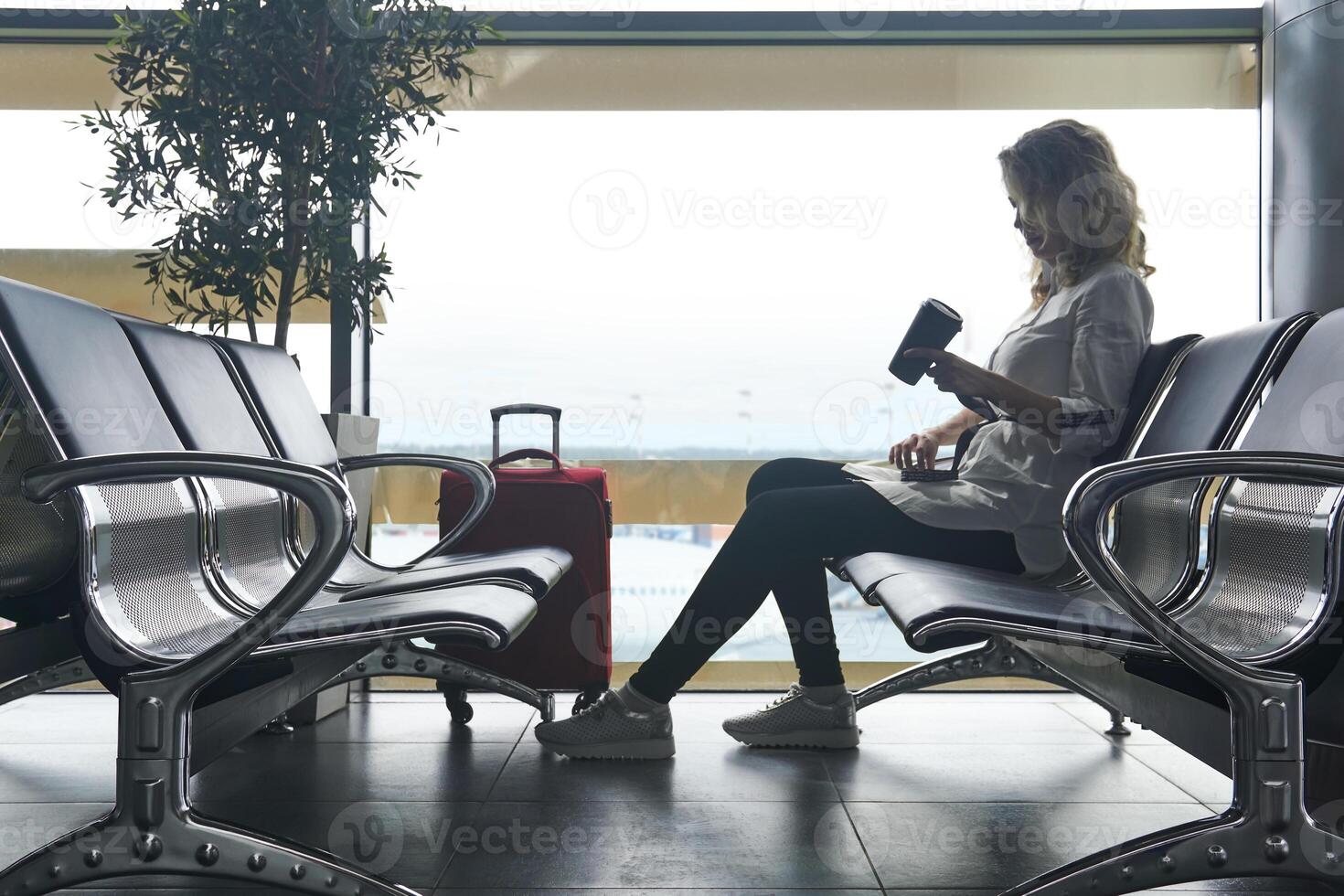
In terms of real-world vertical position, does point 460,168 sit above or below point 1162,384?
above

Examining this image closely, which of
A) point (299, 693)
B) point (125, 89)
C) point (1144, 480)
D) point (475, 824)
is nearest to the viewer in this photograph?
point (1144, 480)

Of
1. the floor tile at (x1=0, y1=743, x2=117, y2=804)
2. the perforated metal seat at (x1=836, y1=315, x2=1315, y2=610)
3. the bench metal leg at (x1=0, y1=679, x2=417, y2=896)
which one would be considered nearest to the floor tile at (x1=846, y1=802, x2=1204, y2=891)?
the perforated metal seat at (x1=836, y1=315, x2=1315, y2=610)

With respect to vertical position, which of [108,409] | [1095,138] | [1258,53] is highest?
[1258,53]

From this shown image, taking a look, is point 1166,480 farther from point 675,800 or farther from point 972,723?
point 972,723

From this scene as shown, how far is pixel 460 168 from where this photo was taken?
10.7ft

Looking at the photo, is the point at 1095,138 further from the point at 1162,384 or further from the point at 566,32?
the point at 566,32

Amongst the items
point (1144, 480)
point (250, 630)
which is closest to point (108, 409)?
point (250, 630)

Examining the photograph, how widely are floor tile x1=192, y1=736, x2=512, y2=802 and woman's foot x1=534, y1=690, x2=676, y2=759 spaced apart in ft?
0.50

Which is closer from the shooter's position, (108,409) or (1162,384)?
(108,409)

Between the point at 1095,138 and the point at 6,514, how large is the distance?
6.98 ft
